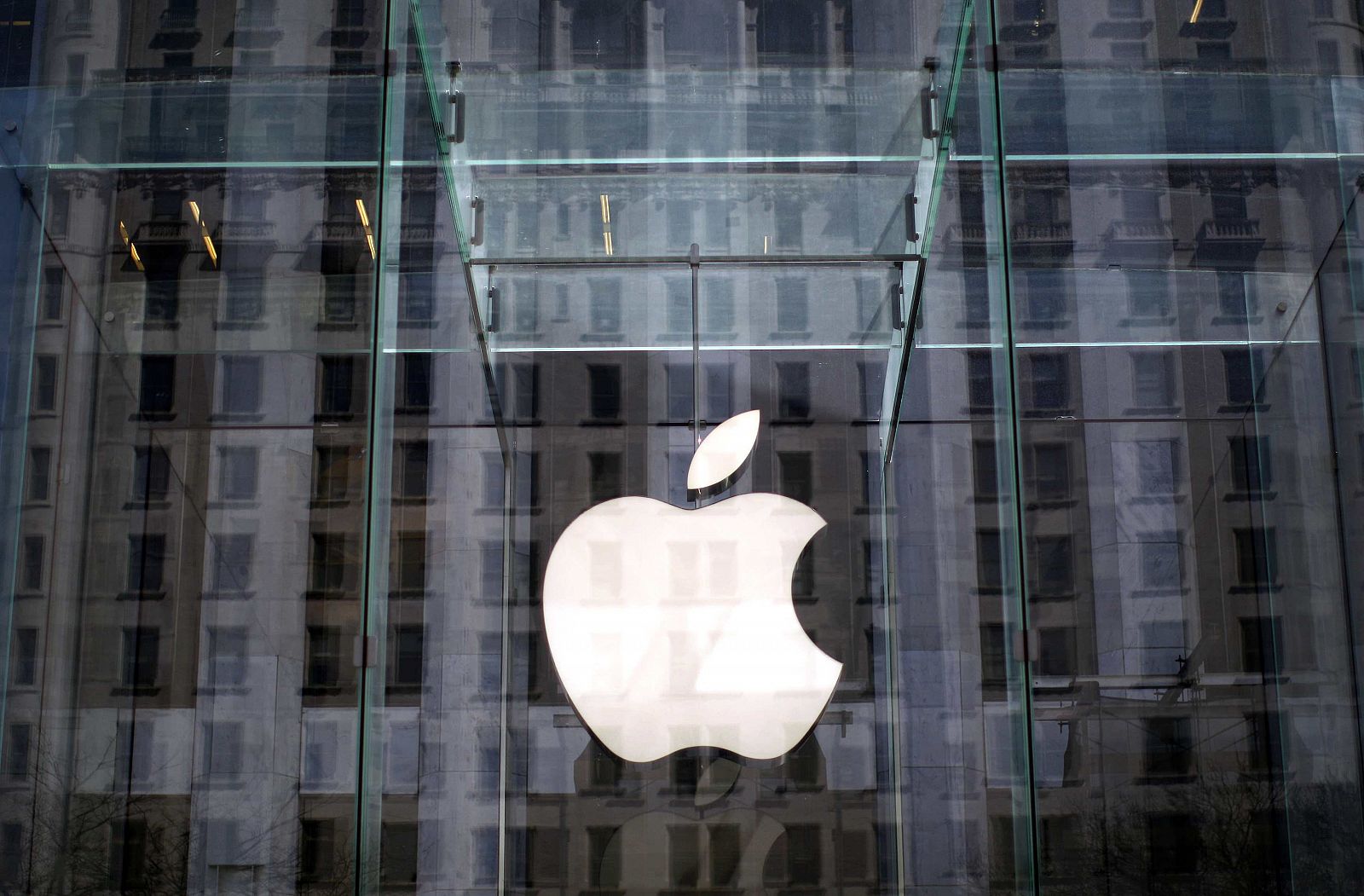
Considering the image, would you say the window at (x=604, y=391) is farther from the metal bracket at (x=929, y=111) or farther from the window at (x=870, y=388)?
the metal bracket at (x=929, y=111)

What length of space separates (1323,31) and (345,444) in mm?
1840

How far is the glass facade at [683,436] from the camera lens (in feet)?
6.85

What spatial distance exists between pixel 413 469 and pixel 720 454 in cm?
49

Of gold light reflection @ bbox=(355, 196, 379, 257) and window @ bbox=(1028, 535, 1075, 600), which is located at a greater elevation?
gold light reflection @ bbox=(355, 196, 379, 257)

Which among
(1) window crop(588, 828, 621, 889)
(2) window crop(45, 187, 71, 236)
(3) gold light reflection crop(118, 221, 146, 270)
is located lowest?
(1) window crop(588, 828, 621, 889)

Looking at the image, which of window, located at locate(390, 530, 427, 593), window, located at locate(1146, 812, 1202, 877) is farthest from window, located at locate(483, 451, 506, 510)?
window, located at locate(1146, 812, 1202, 877)

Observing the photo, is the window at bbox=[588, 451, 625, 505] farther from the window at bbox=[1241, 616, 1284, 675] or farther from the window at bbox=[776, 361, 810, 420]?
the window at bbox=[1241, 616, 1284, 675]

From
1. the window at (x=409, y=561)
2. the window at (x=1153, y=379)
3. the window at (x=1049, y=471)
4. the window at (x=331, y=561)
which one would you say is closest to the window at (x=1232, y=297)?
the window at (x=1153, y=379)

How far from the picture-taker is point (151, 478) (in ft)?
7.13

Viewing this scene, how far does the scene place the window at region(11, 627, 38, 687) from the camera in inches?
78.1

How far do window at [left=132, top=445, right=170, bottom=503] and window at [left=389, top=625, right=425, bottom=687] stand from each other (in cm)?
41

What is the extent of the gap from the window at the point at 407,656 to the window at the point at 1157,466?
1.15 metres

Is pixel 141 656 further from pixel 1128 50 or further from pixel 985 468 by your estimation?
pixel 1128 50

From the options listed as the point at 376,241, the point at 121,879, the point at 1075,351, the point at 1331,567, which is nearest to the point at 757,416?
A: the point at 1075,351
